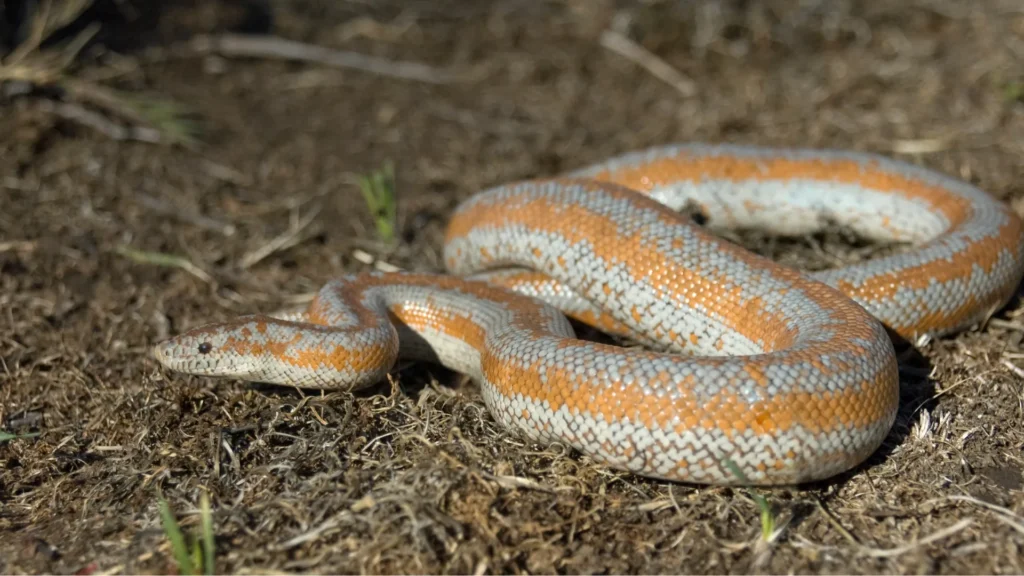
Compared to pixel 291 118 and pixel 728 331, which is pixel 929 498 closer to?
pixel 728 331

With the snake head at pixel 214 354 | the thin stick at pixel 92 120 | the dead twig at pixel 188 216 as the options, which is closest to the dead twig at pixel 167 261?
the dead twig at pixel 188 216

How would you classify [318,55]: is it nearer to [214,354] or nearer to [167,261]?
[167,261]

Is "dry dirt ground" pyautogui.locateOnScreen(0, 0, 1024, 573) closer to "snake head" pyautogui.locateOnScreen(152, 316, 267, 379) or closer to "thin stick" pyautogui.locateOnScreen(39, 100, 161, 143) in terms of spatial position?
"thin stick" pyautogui.locateOnScreen(39, 100, 161, 143)

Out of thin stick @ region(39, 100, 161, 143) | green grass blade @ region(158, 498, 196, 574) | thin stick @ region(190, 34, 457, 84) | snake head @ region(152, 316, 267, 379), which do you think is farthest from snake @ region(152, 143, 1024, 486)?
thin stick @ region(190, 34, 457, 84)

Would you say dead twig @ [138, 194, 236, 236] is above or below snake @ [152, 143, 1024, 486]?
below

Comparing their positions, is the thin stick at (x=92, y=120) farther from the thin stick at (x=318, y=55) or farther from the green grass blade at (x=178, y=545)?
the green grass blade at (x=178, y=545)

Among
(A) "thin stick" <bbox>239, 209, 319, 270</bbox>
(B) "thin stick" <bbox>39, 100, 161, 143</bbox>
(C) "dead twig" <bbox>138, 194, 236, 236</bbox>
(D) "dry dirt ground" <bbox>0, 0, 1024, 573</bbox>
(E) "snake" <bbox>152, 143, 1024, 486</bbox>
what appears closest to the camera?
(D) "dry dirt ground" <bbox>0, 0, 1024, 573</bbox>
